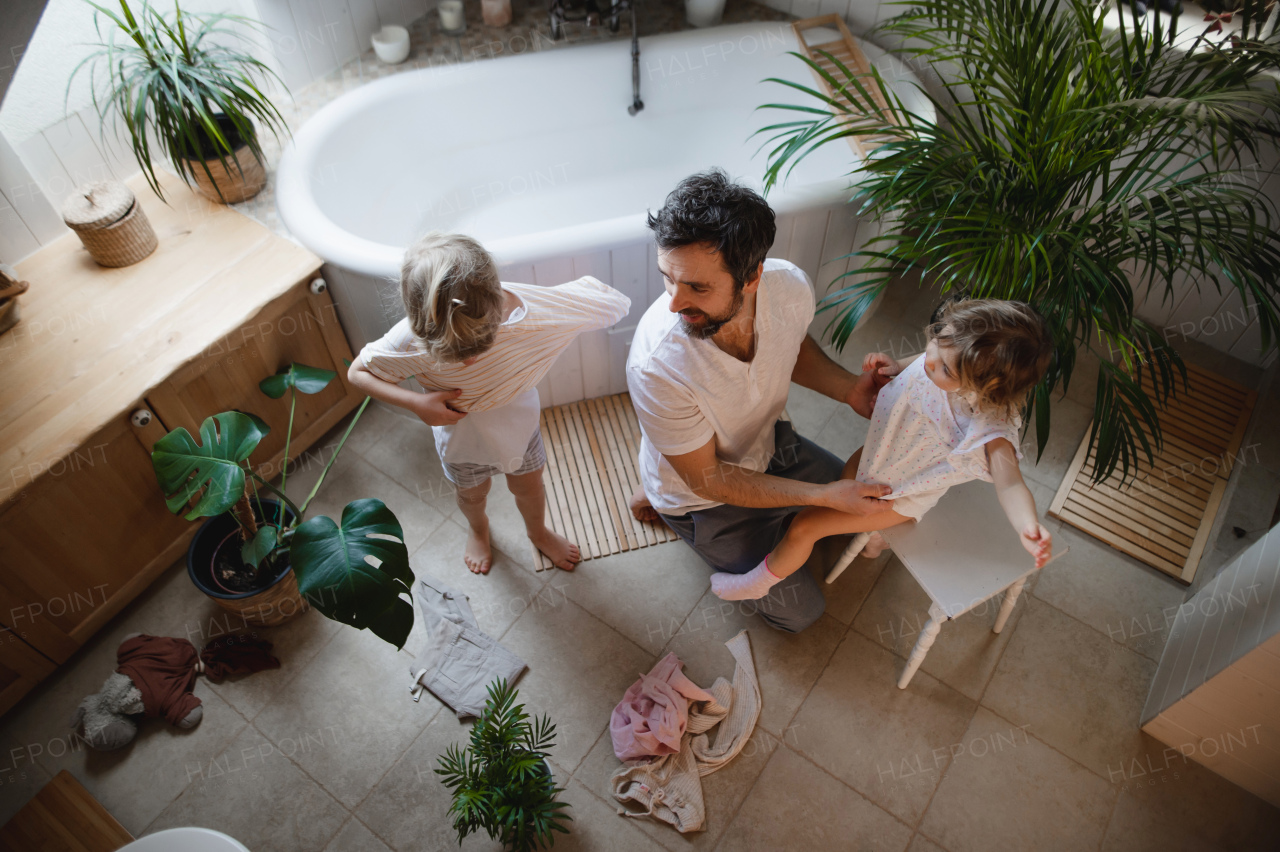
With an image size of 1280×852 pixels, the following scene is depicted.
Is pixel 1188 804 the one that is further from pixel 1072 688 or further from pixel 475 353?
pixel 475 353

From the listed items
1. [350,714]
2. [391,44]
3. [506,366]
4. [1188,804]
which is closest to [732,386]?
[506,366]

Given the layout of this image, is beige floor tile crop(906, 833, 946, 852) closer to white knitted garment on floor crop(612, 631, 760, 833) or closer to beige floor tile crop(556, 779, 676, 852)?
white knitted garment on floor crop(612, 631, 760, 833)

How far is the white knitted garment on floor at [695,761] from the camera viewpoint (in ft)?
5.57

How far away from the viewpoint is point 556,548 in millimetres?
2055

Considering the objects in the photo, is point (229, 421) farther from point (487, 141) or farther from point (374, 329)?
point (487, 141)

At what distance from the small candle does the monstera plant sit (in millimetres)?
1425

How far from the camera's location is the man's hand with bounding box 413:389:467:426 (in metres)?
1.50

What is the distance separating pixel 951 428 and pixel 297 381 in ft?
4.81

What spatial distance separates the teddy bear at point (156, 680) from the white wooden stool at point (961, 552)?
155 cm

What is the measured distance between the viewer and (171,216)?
2.07 metres

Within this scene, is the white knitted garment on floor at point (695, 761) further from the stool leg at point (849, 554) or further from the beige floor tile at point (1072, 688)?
the beige floor tile at point (1072, 688)

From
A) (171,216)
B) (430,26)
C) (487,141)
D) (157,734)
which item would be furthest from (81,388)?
(430,26)

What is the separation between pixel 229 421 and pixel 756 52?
2.00m

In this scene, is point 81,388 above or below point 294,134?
below
